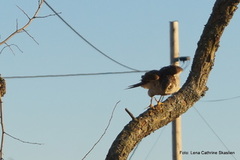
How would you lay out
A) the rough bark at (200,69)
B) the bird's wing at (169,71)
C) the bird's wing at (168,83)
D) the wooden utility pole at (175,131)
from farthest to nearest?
the wooden utility pole at (175,131) < the bird's wing at (169,71) < the bird's wing at (168,83) < the rough bark at (200,69)

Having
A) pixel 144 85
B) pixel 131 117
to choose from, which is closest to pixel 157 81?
pixel 144 85

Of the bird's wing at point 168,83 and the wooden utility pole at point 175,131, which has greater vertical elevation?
the wooden utility pole at point 175,131

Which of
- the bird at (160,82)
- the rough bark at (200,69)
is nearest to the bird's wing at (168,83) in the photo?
the bird at (160,82)

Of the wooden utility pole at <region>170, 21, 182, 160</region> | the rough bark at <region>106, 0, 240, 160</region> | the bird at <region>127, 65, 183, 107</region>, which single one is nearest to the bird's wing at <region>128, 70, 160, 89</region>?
the bird at <region>127, 65, 183, 107</region>

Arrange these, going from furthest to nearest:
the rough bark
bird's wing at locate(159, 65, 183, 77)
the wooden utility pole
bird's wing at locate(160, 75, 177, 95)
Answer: the wooden utility pole → bird's wing at locate(159, 65, 183, 77) → bird's wing at locate(160, 75, 177, 95) → the rough bark

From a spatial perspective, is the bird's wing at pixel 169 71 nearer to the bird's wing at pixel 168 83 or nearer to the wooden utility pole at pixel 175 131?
the bird's wing at pixel 168 83

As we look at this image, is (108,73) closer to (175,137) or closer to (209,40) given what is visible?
(175,137)

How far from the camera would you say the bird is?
6707mm

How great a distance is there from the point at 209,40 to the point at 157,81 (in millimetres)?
2351

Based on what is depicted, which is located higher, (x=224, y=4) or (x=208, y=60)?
(x=224, y=4)

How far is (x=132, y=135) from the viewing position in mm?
3873

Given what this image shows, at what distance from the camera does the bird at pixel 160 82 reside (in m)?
6.71

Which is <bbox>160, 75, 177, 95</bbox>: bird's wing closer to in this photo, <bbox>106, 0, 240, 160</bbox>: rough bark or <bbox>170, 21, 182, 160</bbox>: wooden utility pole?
<bbox>106, 0, 240, 160</bbox>: rough bark

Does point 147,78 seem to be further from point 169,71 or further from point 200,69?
point 200,69
